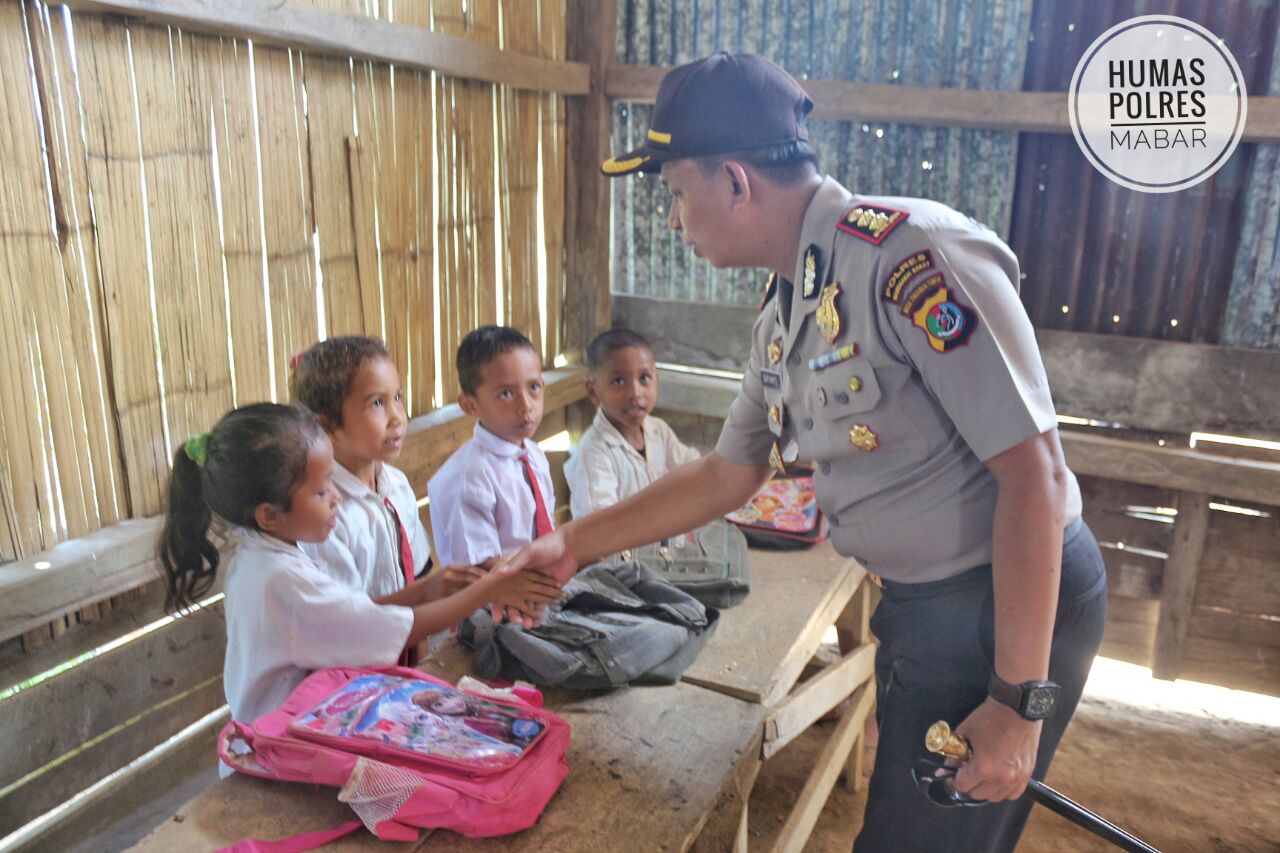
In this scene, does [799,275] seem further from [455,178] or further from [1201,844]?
[1201,844]

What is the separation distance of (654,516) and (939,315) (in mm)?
982

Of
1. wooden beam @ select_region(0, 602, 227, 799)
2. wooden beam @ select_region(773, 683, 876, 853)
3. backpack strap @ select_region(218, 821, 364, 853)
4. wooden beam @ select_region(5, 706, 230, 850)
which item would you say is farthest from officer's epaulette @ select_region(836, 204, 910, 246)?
wooden beam @ select_region(5, 706, 230, 850)

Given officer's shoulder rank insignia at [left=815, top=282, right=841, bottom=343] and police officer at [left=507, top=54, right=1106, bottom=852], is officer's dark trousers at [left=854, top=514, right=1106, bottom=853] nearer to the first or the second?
police officer at [left=507, top=54, right=1106, bottom=852]

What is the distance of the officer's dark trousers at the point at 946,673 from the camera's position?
1.78 metres

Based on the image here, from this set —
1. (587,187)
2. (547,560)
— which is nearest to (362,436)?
(547,560)

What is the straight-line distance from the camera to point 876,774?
1.94 metres

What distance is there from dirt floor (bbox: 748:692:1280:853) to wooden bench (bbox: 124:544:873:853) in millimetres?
768

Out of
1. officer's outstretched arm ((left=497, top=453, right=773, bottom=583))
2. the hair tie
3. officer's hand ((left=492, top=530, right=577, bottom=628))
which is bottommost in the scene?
officer's hand ((left=492, top=530, right=577, bottom=628))

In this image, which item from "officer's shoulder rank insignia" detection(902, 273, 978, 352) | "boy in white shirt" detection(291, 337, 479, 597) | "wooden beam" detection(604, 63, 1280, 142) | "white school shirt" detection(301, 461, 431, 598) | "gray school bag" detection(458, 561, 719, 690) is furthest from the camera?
"wooden beam" detection(604, 63, 1280, 142)

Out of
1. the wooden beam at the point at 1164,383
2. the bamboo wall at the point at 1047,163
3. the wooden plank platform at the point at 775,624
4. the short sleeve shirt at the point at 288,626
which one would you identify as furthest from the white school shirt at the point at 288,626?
the wooden beam at the point at 1164,383

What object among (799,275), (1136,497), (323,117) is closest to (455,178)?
(323,117)

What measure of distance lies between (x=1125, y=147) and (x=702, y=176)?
2.69 m

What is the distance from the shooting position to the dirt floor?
3.39 meters

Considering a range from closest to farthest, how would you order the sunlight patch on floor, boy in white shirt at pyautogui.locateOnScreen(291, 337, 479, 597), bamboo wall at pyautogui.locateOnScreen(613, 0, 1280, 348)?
boy in white shirt at pyautogui.locateOnScreen(291, 337, 479, 597) → bamboo wall at pyautogui.locateOnScreen(613, 0, 1280, 348) → the sunlight patch on floor
